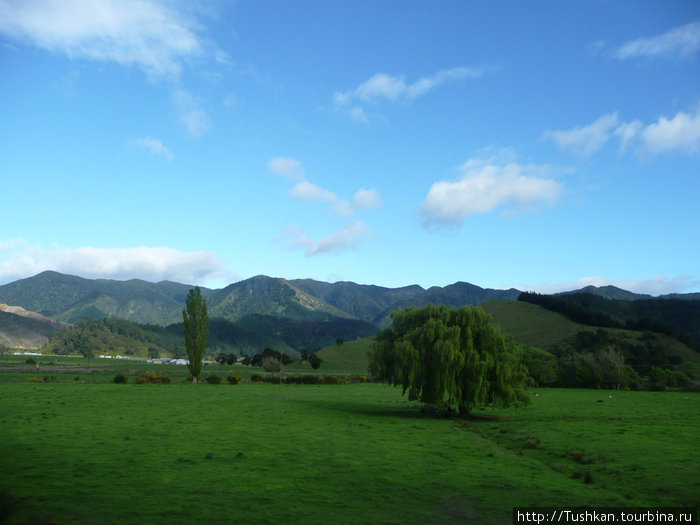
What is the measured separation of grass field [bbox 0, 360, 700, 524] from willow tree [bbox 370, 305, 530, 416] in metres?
2.08

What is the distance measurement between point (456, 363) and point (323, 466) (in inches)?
735

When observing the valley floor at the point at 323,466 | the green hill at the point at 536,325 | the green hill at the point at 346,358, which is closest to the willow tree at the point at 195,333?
the valley floor at the point at 323,466

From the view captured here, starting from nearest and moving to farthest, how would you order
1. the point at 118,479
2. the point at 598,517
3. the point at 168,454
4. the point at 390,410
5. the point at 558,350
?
1. the point at 598,517
2. the point at 118,479
3. the point at 168,454
4. the point at 390,410
5. the point at 558,350

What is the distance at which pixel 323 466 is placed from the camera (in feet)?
67.2

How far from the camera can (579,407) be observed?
5109 cm

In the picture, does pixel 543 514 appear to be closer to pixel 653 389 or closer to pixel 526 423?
pixel 526 423

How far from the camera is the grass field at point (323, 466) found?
561 inches

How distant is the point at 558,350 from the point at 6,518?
133824mm

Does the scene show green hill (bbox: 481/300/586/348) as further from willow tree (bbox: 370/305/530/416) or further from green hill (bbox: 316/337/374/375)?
willow tree (bbox: 370/305/530/416)

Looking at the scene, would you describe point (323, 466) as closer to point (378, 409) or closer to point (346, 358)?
point (378, 409)

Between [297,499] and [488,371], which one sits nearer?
[297,499]

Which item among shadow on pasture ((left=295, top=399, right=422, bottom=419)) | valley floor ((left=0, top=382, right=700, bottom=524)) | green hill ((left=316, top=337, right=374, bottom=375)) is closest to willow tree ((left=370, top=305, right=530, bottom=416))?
valley floor ((left=0, top=382, right=700, bottom=524))

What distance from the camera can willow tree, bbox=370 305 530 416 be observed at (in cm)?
3725

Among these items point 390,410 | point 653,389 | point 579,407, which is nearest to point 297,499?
point 390,410
